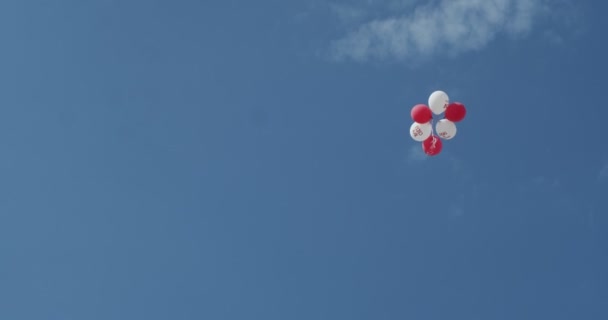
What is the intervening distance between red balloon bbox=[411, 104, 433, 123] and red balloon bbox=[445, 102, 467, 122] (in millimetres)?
665

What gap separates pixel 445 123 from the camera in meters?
37.7

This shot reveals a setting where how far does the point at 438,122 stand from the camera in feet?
124

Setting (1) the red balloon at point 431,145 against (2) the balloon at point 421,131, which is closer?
(2) the balloon at point 421,131

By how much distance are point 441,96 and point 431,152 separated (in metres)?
2.07

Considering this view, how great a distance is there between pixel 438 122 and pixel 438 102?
34.4 inches

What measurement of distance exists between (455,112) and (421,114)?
4.10 feet

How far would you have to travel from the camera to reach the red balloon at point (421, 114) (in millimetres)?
37281

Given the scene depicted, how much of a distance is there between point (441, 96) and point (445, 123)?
40.0 inches

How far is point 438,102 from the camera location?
1467 inches

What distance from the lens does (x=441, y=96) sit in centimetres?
3731

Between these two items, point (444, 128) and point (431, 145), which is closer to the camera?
point (444, 128)

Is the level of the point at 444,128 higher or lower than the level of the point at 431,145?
higher

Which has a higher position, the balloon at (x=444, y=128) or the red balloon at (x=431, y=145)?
the balloon at (x=444, y=128)

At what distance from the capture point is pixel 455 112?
123 ft
